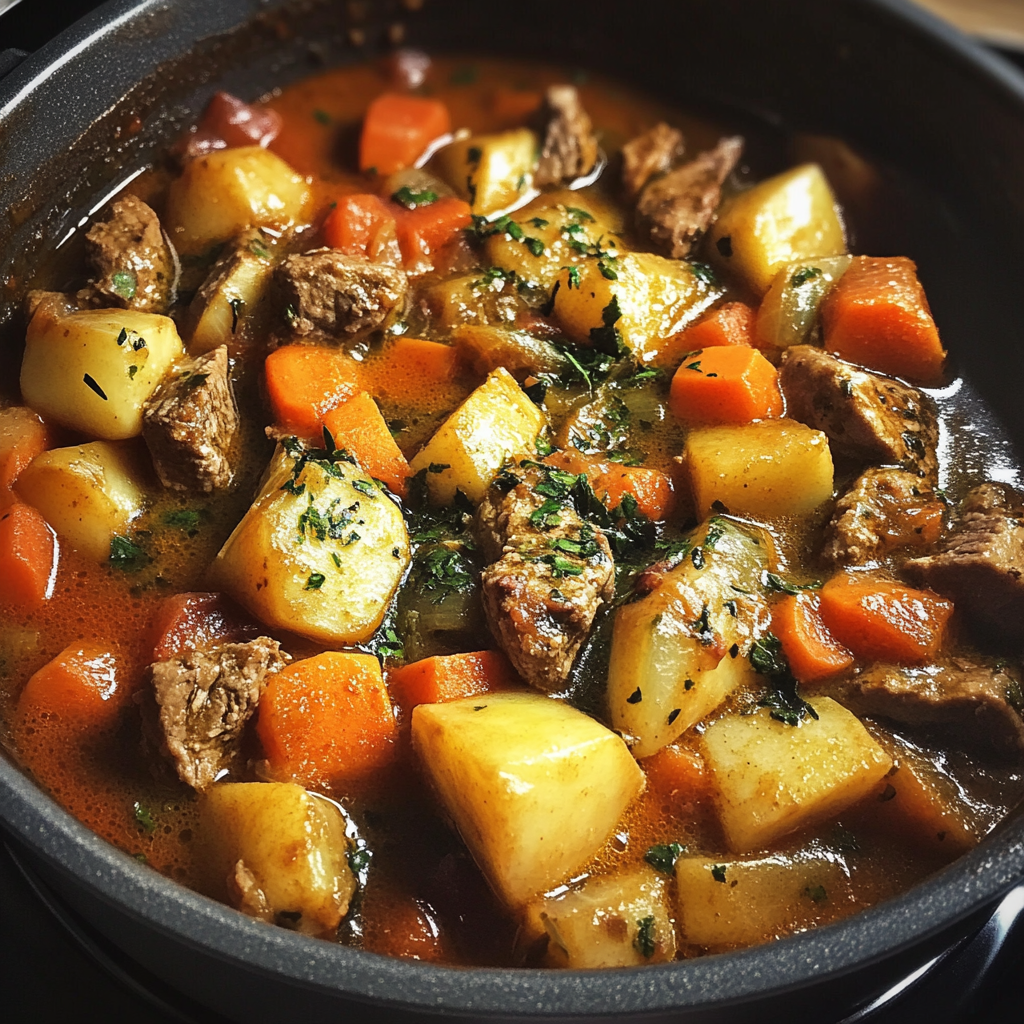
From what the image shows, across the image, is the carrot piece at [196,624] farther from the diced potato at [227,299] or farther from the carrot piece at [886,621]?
the carrot piece at [886,621]

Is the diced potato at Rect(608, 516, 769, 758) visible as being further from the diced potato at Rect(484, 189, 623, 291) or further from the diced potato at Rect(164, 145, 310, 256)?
the diced potato at Rect(164, 145, 310, 256)

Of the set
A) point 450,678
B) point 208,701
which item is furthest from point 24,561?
point 450,678

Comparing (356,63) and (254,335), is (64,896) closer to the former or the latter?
(254,335)

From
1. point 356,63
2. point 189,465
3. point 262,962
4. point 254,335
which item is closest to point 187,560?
point 189,465

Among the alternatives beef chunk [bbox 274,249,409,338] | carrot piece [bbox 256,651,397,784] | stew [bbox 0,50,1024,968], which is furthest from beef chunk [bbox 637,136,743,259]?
carrot piece [bbox 256,651,397,784]

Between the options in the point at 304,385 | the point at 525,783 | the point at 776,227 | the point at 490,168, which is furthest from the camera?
the point at 490,168

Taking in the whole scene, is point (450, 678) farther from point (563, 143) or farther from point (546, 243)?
point (563, 143)
